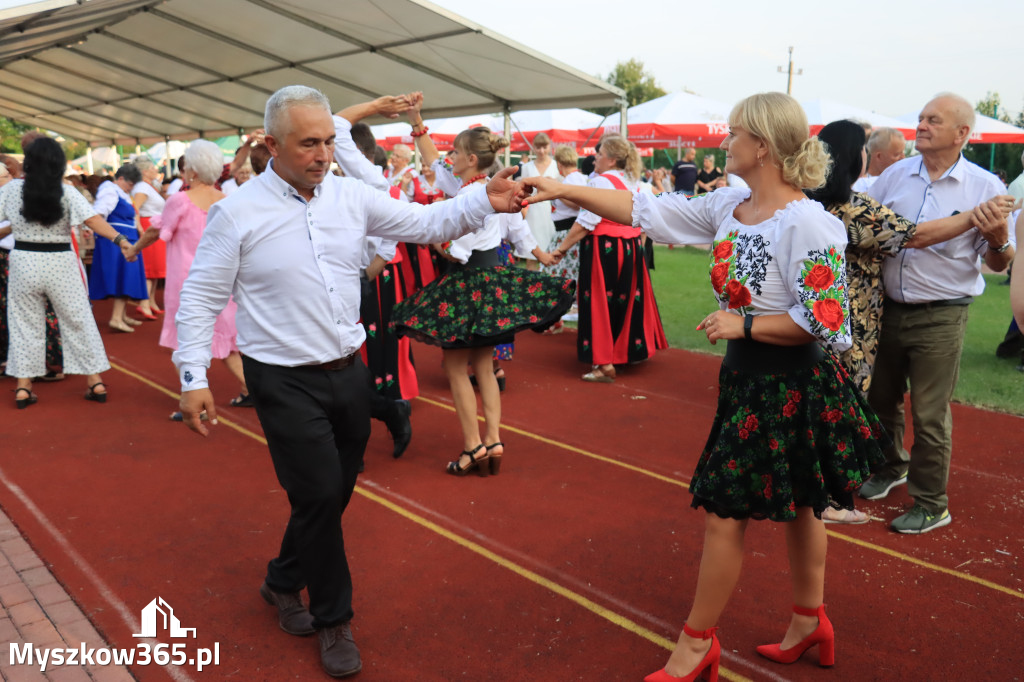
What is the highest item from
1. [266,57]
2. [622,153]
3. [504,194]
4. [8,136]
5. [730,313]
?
[8,136]

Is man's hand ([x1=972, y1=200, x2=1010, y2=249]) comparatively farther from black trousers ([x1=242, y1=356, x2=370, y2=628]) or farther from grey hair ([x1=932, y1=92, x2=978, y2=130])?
black trousers ([x1=242, y1=356, x2=370, y2=628])

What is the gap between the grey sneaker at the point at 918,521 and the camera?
4.32 metres

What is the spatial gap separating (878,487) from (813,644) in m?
2.10

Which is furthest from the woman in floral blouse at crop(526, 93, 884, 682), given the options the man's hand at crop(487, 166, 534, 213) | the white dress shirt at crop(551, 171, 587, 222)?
the white dress shirt at crop(551, 171, 587, 222)

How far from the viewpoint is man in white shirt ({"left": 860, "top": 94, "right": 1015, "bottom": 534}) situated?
420cm

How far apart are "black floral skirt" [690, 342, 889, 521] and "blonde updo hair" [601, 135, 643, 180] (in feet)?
16.9

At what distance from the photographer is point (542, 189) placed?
311 cm

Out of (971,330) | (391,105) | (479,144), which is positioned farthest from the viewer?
(971,330)

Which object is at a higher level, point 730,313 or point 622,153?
point 622,153

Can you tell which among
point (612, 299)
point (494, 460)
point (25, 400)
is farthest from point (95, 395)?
point (612, 299)

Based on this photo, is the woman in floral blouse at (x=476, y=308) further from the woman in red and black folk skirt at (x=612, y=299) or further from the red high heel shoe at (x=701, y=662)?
the woman in red and black folk skirt at (x=612, y=299)

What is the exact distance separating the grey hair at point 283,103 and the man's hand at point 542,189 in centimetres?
81

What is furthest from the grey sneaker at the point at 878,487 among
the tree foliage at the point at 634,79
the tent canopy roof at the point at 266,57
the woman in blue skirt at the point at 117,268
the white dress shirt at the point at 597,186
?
the tree foliage at the point at 634,79

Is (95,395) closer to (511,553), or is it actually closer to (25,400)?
(25,400)
